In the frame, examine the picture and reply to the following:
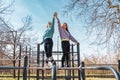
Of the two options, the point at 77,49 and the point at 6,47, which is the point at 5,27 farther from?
the point at 77,49

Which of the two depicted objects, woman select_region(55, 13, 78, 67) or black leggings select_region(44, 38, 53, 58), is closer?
black leggings select_region(44, 38, 53, 58)

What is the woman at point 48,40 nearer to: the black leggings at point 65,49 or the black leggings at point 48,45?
the black leggings at point 48,45

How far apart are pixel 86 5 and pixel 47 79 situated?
4068mm

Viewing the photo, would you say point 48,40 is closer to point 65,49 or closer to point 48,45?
point 48,45

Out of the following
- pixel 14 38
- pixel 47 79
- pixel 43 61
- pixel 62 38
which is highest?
pixel 14 38

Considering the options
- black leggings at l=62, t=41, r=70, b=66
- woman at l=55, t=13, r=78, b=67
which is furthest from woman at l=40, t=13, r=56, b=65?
black leggings at l=62, t=41, r=70, b=66

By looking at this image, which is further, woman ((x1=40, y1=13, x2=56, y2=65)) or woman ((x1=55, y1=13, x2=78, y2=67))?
woman ((x1=55, y1=13, x2=78, y2=67))

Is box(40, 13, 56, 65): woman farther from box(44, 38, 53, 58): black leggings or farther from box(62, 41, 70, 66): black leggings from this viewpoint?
box(62, 41, 70, 66): black leggings

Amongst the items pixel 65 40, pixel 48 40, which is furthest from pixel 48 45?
pixel 65 40

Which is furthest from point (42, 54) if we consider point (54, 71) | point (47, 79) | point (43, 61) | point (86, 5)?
point (54, 71)

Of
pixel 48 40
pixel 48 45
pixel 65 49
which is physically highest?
pixel 48 40

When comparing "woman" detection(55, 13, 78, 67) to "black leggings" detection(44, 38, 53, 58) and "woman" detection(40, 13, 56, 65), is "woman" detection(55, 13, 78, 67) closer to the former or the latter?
"woman" detection(40, 13, 56, 65)

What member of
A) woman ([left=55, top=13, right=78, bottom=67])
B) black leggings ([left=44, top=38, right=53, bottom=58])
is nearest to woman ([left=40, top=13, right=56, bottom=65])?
black leggings ([left=44, top=38, right=53, bottom=58])

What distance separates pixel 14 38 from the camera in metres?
20.3
